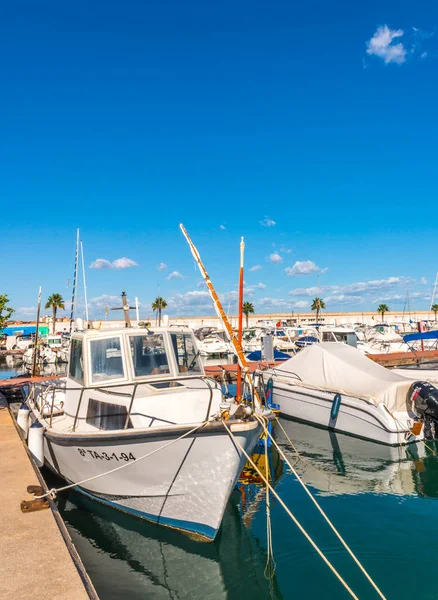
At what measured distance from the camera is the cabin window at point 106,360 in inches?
391

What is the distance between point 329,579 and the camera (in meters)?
7.25

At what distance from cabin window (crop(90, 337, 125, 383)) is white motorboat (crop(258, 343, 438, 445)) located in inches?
177

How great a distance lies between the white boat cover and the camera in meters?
15.3

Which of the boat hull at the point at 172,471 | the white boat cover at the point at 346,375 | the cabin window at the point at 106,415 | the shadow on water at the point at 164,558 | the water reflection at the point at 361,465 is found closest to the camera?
the shadow on water at the point at 164,558

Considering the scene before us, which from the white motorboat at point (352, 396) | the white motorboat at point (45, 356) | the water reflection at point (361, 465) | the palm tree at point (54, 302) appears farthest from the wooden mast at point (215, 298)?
the palm tree at point (54, 302)

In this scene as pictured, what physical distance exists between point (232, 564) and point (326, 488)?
432 cm

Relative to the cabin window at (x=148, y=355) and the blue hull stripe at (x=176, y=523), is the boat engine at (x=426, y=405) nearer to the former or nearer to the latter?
the cabin window at (x=148, y=355)

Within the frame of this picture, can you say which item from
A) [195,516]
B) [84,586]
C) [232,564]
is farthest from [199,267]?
[84,586]

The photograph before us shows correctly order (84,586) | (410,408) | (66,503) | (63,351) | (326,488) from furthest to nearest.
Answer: (63,351), (410,408), (326,488), (66,503), (84,586)

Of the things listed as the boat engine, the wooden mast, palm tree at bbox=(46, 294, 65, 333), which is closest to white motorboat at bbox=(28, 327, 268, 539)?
the wooden mast

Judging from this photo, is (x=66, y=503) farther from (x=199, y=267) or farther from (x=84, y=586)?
(x=199, y=267)

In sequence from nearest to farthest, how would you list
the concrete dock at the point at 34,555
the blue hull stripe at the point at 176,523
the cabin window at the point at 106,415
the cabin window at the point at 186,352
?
the concrete dock at the point at 34,555
the blue hull stripe at the point at 176,523
the cabin window at the point at 106,415
the cabin window at the point at 186,352

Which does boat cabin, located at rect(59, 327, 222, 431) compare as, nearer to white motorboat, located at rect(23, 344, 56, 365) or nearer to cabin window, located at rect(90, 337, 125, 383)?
cabin window, located at rect(90, 337, 125, 383)

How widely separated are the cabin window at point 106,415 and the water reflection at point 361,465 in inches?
215
